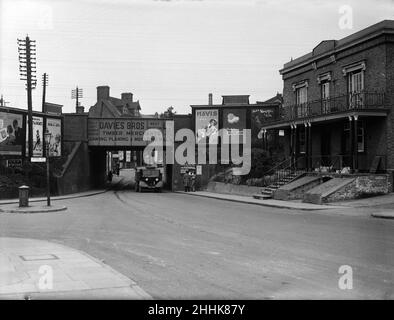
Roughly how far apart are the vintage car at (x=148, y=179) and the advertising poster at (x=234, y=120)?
7952mm

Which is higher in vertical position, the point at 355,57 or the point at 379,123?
the point at 355,57

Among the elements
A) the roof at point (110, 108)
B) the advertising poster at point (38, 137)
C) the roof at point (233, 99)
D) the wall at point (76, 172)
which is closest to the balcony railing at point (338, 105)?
the wall at point (76, 172)

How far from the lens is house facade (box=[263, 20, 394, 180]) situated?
1009 inches

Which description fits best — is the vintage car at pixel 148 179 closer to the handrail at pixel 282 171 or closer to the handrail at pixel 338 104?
the handrail at pixel 282 171

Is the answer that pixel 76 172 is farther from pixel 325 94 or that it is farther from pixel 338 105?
pixel 338 105

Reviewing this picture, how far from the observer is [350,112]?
25406mm

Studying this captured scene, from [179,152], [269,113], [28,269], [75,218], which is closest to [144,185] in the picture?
[179,152]

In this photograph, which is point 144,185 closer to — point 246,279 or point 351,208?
point 351,208

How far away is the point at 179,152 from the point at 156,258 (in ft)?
117

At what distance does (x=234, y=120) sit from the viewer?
46344 millimetres

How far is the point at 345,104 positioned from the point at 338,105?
28.3 inches

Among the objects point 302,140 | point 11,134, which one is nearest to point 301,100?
point 302,140

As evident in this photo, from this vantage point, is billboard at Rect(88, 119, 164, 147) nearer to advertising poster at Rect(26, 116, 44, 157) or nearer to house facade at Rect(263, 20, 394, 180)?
advertising poster at Rect(26, 116, 44, 157)

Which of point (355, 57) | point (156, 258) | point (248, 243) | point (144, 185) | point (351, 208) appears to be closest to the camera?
point (156, 258)
